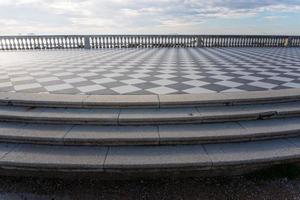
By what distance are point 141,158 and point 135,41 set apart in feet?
45.0

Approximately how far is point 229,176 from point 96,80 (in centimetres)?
364

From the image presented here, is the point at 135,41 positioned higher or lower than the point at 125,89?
higher

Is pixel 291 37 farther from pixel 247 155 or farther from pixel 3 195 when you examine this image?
pixel 3 195

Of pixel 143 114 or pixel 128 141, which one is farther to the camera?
pixel 143 114

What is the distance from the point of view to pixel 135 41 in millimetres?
15273

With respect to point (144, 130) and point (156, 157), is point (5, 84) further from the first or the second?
point (156, 157)

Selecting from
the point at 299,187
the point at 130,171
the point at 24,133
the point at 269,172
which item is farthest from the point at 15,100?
the point at 299,187

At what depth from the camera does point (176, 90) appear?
13.6ft

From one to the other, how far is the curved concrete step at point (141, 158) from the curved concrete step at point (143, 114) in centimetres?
44

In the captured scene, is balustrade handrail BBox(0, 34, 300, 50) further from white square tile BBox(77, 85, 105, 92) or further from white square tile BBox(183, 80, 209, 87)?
white square tile BBox(77, 85, 105, 92)

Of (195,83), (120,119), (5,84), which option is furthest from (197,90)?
(5,84)

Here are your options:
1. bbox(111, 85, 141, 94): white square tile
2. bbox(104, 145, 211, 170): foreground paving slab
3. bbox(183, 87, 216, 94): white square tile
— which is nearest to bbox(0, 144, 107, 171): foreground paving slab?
bbox(104, 145, 211, 170): foreground paving slab

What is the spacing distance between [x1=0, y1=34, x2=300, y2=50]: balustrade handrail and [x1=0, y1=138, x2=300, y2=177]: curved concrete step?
13205 millimetres

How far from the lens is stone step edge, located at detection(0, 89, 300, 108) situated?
10.9ft
